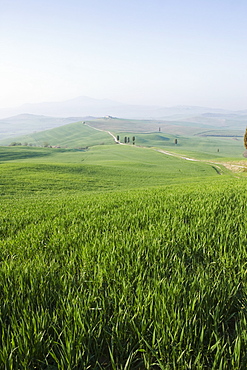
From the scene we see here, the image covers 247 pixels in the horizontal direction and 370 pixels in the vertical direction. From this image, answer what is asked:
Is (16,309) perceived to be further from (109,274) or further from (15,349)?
(109,274)

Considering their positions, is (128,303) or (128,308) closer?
(128,308)

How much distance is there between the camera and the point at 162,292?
269 cm

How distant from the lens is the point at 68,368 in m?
2.00

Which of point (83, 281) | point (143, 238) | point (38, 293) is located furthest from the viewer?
point (143, 238)

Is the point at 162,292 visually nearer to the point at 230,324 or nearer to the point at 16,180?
the point at 230,324

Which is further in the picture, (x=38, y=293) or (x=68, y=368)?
(x=38, y=293)

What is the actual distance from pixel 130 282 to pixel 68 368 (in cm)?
128

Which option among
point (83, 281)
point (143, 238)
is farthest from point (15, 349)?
point (143, 238)

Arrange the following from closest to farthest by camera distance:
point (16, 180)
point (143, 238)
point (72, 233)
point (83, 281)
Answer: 1. point (83, 281)
2. point (143, 238)
3. point (72, 233)
4. point (16, 180)

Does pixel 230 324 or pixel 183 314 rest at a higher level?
pixel 183 314

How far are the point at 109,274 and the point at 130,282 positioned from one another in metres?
0.37

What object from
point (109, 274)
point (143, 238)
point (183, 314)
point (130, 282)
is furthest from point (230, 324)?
point (143, 238)

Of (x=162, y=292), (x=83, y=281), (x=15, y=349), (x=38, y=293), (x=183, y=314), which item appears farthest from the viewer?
(x=83, y=281)

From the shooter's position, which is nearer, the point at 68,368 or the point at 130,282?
the point at 68,368
